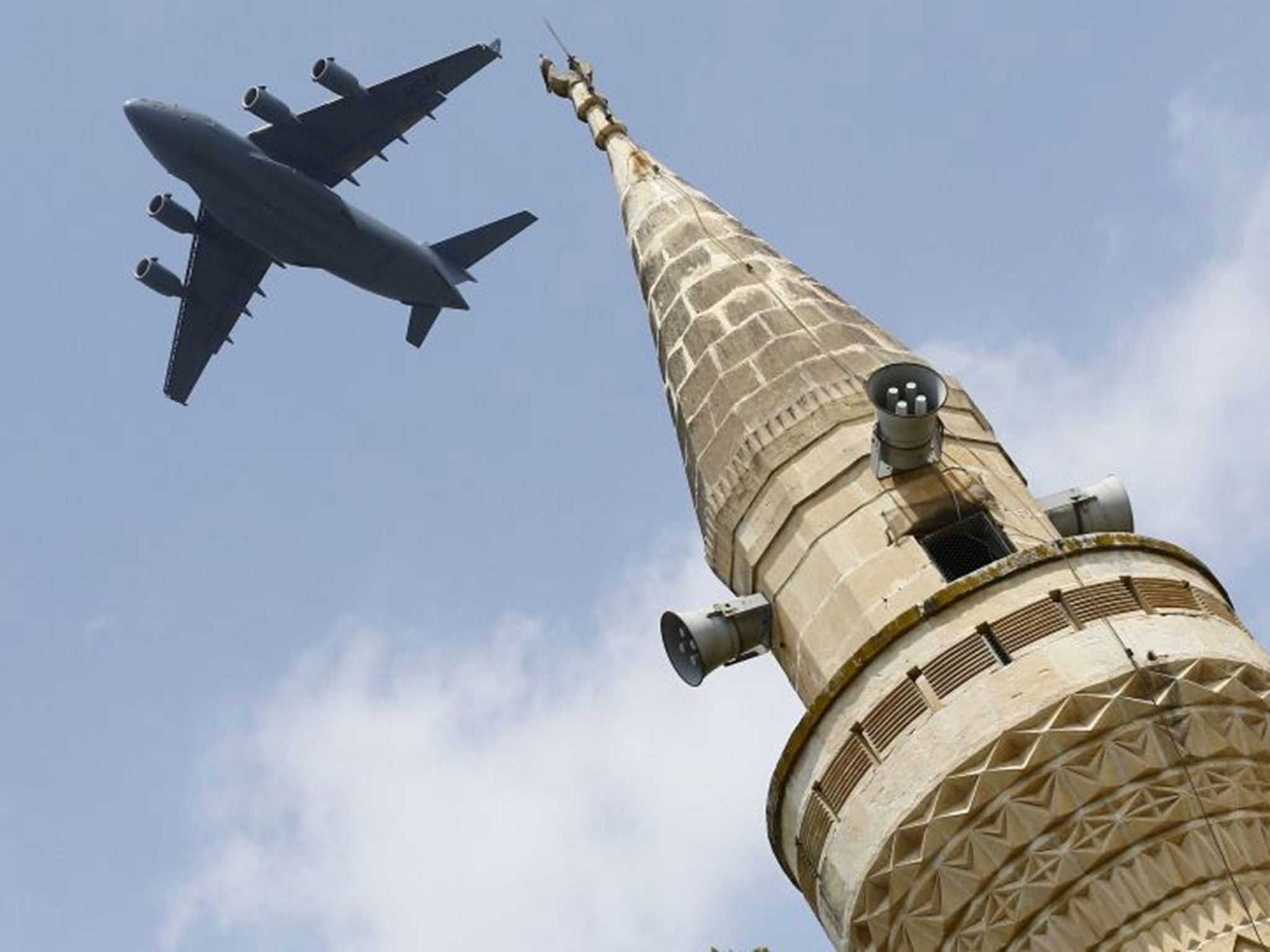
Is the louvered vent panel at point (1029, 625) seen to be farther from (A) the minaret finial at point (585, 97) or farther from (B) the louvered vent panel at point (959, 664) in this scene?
(A) the minaret finial at point (585, 97)

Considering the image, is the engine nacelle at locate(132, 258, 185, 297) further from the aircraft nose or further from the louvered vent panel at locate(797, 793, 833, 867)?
the louvered vent panel at locate(797, 793, 833, 867)

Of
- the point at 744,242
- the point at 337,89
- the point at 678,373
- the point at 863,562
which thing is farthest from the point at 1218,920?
the point at 337,89

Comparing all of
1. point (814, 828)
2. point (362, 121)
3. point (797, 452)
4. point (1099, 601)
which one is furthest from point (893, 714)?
point (362, 121)

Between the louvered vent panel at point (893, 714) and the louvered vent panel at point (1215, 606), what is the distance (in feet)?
4.78

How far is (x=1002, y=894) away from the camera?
7.18 metres

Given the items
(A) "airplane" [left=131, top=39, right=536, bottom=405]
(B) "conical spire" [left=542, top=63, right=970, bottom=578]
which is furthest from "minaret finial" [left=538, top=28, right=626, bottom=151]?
(A) "airplane" [left=131, top=39, right=536, bottom=405]

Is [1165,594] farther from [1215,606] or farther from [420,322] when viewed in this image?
[420,322]

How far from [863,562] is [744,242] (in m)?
3.20

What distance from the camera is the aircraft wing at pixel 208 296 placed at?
3847 centimetres

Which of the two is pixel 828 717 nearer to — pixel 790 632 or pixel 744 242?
pixel 790 632

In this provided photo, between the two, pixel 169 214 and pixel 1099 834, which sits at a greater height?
pixel 169 214

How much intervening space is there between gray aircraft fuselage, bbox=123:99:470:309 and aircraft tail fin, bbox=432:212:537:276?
2746 millimetres

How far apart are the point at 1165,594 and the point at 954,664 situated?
42.0 inches

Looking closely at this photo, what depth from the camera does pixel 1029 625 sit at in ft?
25.8
